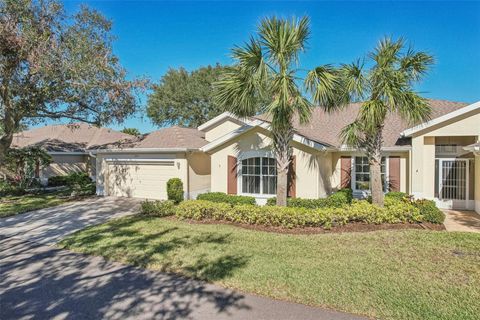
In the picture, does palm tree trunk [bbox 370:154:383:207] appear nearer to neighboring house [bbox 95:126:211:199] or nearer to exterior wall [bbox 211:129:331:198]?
exterior wall [bbox 211:129:331:198]

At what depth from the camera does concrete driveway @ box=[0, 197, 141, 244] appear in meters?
9.21

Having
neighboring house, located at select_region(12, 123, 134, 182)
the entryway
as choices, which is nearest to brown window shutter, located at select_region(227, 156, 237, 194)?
the entryway

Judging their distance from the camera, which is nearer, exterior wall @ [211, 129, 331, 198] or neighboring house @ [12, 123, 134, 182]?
exterior wall @ [211, 129, 331, 198]

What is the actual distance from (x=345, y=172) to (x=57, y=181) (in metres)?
21.2

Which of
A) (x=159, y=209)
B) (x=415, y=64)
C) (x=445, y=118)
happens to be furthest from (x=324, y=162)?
(x=159, y=209)

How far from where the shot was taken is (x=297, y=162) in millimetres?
12148

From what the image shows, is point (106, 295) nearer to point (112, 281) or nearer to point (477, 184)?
point (112, 281)

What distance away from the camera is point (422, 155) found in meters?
12.4

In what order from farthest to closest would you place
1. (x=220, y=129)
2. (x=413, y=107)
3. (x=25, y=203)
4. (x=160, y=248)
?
1. (x=220, y=129)
2. (x=25, y=203)
3. (x=413, y=107)
4. (x=160, y=248)

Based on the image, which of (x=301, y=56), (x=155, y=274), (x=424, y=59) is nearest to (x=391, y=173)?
(x=424, y=59)

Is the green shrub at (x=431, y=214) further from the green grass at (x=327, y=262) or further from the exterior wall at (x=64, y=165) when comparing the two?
the exterior wall at (x=64, y=165)

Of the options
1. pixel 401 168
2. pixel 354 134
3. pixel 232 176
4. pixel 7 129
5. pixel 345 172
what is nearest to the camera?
pixel 354 134

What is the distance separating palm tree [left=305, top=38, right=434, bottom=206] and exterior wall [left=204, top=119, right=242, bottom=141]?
30.0 feet

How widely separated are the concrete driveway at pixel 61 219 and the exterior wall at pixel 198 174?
9.74ft
